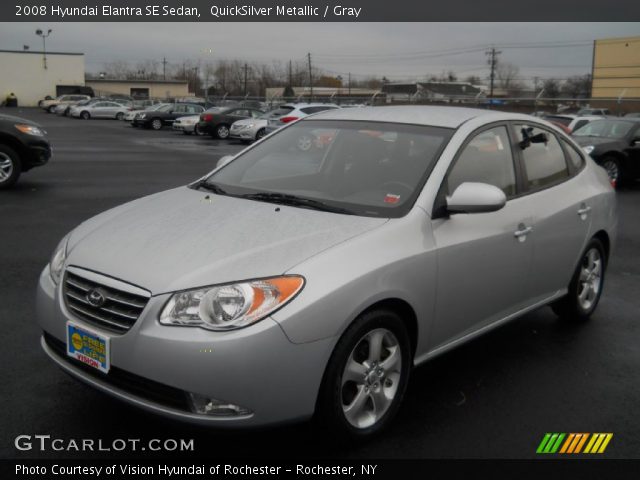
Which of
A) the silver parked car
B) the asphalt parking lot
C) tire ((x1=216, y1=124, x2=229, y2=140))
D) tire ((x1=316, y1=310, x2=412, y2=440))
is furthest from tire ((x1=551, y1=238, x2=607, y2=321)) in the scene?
the silver parked car

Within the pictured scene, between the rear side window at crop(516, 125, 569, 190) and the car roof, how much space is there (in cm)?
14

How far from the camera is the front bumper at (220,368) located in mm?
2777

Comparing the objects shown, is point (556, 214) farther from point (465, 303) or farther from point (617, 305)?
point (617, 305)

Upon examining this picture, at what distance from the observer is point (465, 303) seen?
382cm

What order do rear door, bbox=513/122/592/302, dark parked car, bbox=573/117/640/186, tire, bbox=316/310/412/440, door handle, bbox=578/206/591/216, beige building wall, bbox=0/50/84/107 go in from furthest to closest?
1. beige building wall, bbox=0/50/84/107
2. dark parked car, bbox=573/117/640/186
3. door handle, bbox=578/206/591/216
4. rear door, bbox=513/122/592/302
5. tire, bbox=316/310/412/440

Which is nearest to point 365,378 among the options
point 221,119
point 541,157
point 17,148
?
point 541,157

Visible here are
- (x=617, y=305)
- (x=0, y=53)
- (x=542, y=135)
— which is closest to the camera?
(x=542, y=135)

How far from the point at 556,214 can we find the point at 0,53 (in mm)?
84009

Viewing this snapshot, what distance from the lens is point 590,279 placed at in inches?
209

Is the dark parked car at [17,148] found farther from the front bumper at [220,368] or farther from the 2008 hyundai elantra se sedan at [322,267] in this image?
the front bumper at [220,368]

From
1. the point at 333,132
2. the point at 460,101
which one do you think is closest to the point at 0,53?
the point at 460,101

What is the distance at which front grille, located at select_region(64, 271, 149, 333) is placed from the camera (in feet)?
9.68

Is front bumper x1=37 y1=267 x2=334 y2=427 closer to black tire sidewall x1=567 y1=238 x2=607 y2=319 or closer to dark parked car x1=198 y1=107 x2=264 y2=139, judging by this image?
black tire sidewall x1=567 y1=238 x2=607 y2=319

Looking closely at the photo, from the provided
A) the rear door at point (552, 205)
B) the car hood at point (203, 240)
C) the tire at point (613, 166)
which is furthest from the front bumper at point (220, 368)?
the tire at point (613, 166)
